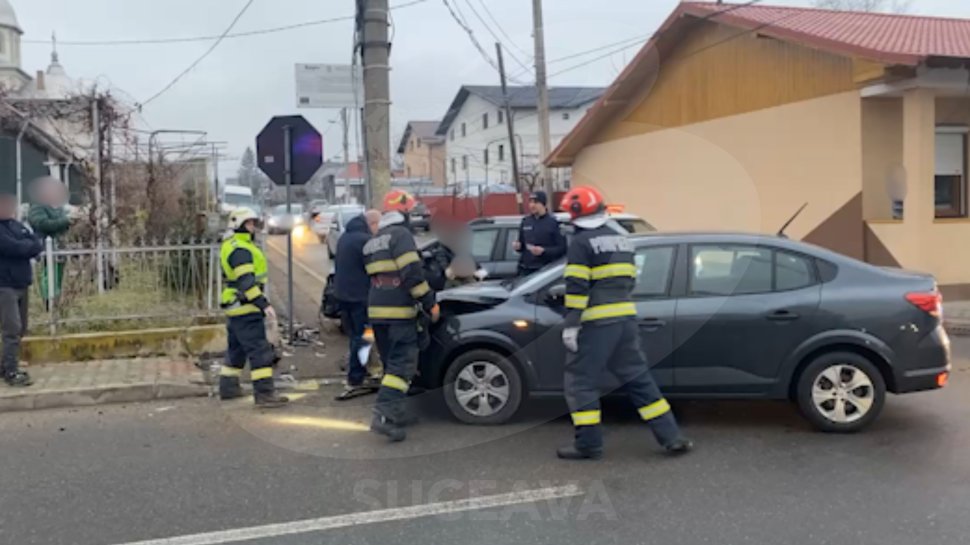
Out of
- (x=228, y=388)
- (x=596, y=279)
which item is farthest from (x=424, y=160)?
(x=596, y=279)

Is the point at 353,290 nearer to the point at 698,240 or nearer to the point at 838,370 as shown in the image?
the point at 698,240

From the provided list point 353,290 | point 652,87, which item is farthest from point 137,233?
point 652,87

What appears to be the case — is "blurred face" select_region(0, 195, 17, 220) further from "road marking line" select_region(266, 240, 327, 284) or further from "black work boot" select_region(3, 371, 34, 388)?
"road marking line" select_region(266, 240, 327, 284)

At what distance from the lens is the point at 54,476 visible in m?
5.16

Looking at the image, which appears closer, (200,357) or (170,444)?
(170,444)

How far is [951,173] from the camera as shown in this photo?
43.8 feet

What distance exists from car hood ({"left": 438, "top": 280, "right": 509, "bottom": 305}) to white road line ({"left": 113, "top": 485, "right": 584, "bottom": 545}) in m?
1.76

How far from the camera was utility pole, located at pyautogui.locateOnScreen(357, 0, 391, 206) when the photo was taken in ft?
28.1

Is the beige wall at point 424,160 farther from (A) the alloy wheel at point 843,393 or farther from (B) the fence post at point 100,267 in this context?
(A) the alloy wheel at point 843,393

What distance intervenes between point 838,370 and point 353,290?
13.4ft

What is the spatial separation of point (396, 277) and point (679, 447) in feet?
7.41

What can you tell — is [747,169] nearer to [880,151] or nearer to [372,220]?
[880,151]

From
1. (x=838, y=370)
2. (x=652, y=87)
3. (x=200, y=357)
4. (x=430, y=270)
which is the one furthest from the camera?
(x=652, y=87)

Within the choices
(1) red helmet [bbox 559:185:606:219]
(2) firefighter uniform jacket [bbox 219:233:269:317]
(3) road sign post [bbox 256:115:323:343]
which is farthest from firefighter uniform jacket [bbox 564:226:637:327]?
(3) road sign post [bbox 256:115:323:343]
